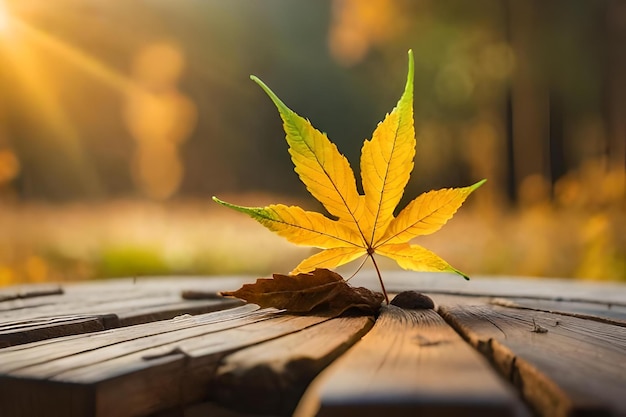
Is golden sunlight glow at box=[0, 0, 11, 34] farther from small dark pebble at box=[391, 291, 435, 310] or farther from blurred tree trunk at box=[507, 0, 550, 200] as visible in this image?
small dark pebble at box=[391, 291, 435, 310]

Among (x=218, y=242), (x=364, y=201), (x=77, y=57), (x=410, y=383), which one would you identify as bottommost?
(x=410, y=383)

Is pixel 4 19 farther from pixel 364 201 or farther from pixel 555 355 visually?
pixel 555 355

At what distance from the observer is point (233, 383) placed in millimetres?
584

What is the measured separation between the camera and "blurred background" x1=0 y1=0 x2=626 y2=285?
13.2ft

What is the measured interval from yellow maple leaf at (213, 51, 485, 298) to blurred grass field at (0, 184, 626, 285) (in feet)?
8.95

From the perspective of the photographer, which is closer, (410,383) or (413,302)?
(410,383)

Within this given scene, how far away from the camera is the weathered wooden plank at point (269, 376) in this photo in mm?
567

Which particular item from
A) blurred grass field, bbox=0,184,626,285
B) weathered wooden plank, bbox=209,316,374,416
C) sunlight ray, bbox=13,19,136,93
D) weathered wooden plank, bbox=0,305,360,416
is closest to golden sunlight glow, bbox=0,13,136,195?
sunlight ray, bbox=13,19,136,93

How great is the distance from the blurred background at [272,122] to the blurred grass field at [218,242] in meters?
0.01

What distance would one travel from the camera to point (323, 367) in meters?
0.60

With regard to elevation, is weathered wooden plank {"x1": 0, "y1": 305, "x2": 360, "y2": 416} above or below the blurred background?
below

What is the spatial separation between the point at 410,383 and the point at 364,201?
1.34 feet

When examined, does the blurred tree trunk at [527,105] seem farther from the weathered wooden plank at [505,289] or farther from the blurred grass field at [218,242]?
the weathered wooden plank at [505,289]

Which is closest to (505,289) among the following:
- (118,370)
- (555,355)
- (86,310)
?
(555,355)
